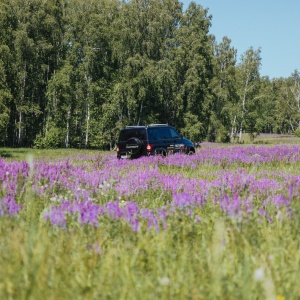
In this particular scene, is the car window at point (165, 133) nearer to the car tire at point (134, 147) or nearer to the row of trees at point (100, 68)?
the car tire at point (134, 147)

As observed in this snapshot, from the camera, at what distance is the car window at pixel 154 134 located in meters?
17.2

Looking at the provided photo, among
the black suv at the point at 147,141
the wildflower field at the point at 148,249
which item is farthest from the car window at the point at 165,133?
the wildflower field at the point at 148,249

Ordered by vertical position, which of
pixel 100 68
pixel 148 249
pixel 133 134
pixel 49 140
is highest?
pixel 100 68

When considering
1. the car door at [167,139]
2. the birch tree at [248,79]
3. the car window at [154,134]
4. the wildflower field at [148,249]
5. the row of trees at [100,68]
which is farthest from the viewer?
the birch tree at [248,79]

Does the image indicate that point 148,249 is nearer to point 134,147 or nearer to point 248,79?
point 134,147

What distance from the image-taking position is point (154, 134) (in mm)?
17391

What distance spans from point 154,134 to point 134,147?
107 centimetres

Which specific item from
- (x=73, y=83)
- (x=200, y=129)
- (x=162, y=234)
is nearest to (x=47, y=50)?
(x=73, y=83)

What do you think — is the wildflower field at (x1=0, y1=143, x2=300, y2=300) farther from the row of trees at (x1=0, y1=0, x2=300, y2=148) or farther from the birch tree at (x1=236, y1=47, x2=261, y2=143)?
the birch tree at (x1=236, y1=47, x2=261, y2=143)

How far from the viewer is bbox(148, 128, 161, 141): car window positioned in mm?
17153

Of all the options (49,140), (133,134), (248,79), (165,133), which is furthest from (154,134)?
(248,79)

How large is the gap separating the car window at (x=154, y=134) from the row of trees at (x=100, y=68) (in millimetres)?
27050

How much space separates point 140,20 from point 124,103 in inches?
398

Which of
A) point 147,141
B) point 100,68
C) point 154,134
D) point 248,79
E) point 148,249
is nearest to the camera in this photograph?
point 148,249
